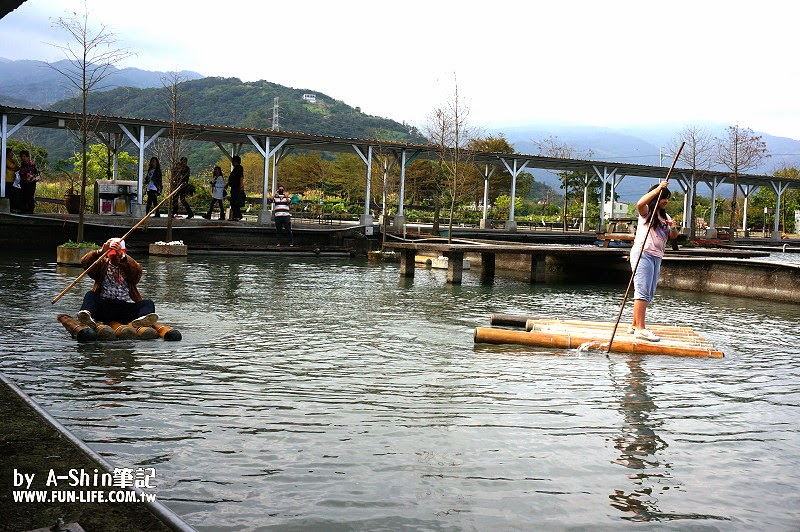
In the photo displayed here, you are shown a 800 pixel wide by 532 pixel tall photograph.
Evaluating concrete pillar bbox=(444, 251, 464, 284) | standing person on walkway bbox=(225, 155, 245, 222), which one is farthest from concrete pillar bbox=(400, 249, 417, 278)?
standing person on walkway bbox=(225, 155, 245, 222)

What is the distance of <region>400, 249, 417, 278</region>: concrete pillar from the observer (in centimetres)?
1930

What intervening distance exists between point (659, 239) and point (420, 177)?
2045 inches

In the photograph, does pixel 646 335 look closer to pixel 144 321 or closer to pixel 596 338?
pixel 596 338

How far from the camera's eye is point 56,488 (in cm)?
335

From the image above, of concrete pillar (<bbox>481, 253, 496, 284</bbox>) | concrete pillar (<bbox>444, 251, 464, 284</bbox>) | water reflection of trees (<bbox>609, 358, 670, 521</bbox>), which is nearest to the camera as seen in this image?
water reflection of trees (<bbox>609, 358, 670, 521</bbox>)

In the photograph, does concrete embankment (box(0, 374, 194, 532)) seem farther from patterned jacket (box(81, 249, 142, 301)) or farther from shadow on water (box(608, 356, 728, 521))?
patterned jacket (box(81, 249, 142, 301))

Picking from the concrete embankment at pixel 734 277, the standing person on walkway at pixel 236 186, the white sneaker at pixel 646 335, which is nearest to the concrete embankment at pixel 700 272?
the concrete embankment at pixel 734 277

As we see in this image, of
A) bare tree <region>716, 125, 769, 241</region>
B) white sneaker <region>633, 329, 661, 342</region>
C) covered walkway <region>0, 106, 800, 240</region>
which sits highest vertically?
bare tree <region>716, 125, 769, 241</region>

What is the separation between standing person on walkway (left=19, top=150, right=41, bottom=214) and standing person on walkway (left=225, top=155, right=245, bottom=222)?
5648mm

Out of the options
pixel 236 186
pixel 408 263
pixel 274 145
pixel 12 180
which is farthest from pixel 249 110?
pixel 408 263

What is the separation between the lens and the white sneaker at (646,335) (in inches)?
358

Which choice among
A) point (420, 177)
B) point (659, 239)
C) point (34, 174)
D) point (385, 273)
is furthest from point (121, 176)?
point (659, 239)

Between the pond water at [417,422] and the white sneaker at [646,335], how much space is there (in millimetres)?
389

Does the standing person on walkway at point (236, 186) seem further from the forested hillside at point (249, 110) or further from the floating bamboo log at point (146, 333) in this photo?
the forested hillside at point (249, 110)
